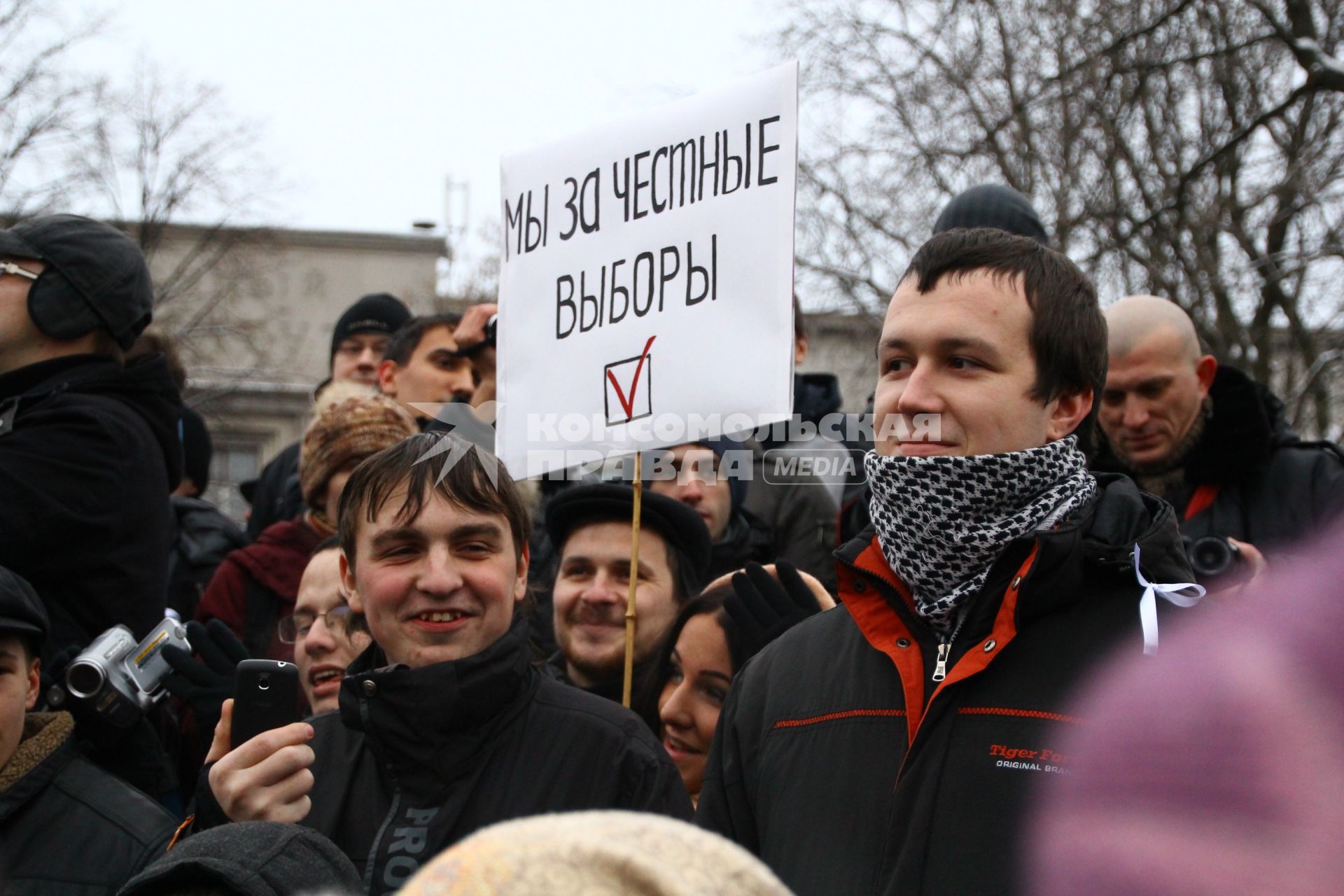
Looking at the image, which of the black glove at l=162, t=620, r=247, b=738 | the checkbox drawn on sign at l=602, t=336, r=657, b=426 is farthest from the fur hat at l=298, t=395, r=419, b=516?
the checkbox drawn on sign at l=602, t=336, r=657, b=426

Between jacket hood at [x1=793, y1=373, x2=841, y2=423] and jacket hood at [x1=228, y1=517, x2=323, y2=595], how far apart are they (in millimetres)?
1706

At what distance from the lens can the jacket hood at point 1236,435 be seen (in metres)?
3.98

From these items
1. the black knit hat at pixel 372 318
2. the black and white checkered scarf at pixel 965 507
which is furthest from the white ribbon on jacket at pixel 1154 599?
the black knit hat at pixel 372 318

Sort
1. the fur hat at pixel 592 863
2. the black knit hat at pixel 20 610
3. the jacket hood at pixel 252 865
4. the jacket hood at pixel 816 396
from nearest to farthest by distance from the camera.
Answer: the fur hat at pixel 592 863 → the jacket hood at pixel 252 865 → the black knit hat at pixel 20 610 → the jacket hood at pixel 816 396

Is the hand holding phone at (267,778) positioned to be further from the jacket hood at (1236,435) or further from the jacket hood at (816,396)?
the jacket hood at (816,396)

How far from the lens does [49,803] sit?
3125 mm

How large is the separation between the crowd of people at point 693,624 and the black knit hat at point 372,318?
59.3 inches

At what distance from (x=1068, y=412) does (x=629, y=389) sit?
122 cm

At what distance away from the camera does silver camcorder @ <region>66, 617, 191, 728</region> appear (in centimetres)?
335

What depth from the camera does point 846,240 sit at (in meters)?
16.9

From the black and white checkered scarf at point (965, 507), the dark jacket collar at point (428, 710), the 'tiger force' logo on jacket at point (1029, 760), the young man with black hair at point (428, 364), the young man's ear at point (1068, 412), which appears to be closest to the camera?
the 'tiger force' logo on jacket at point (1029, 760)

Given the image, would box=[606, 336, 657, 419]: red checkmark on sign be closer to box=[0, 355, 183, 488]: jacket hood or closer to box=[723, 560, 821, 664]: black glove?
box=[723, 560, 821, 664]: black glove

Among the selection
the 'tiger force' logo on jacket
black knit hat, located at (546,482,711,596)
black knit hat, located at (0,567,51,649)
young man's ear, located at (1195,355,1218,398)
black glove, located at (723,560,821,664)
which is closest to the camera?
the 'tiger force' logo on jacket

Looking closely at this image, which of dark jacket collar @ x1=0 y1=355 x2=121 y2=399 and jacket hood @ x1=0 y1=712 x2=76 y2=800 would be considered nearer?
jacket hood @ x1=0 y1=712 x2=76 y2=800
